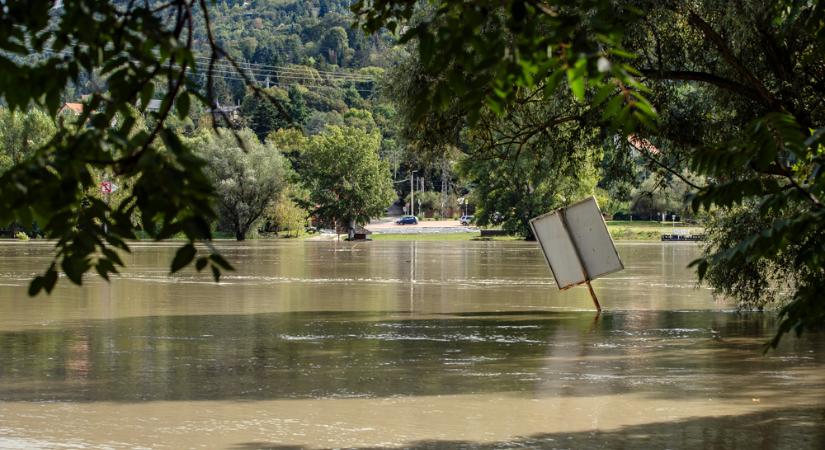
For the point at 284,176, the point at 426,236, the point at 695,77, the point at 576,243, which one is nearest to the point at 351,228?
the point at 426,236

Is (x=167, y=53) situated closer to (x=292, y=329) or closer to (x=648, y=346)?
(x=648, y=346)

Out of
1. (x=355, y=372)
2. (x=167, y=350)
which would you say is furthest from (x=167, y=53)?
(x=167, y=350)

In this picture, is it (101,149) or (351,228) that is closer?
(101,149)

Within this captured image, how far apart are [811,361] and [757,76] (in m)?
4.26

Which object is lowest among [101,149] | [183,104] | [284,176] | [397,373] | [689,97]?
[397,373]

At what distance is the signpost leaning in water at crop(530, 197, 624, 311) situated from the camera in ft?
71.8

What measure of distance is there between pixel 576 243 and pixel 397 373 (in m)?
8.14

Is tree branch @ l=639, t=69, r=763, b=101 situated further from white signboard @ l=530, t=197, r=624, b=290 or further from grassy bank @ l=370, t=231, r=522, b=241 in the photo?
grassy bank @ l=370, t=231, r=522, b=241

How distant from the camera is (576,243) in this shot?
72.8ft

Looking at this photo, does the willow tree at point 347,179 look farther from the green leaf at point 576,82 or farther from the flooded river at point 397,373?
the green leaf at point 576,82

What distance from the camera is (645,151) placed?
1991 centimetres

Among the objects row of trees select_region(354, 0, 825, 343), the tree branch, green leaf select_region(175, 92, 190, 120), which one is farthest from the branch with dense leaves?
the tree branch

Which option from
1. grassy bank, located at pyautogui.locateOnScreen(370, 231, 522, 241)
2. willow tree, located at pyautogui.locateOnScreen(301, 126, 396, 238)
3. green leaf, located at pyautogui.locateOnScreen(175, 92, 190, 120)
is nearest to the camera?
green leaf, located at pyautogui.locateOnScreen(175, 92, 190, 120)

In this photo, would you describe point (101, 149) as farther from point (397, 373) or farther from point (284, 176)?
point (284, 176)
